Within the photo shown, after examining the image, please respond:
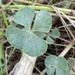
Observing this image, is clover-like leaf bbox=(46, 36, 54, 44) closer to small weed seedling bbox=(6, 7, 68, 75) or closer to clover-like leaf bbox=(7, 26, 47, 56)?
small weed seedling bbox=(6, 7, 68, 75)

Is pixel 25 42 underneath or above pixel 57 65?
above

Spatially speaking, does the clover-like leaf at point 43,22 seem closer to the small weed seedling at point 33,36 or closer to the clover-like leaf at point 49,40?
the small weed seedling at point 33,36

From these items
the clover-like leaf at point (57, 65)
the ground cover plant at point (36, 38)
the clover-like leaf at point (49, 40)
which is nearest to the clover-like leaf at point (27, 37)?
the ground cover plant at point (36, 38)

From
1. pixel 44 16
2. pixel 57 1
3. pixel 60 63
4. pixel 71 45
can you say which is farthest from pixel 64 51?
pixel 57 1

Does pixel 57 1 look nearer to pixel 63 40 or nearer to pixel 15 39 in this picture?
pixel 63 40

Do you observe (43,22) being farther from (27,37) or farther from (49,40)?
(49,40)

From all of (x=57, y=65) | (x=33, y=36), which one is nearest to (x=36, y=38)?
(x=33, y=36)

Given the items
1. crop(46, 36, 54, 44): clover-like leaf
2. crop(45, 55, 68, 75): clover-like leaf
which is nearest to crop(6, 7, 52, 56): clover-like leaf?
crop(45, 55, 68, 75): clover-like leaf
